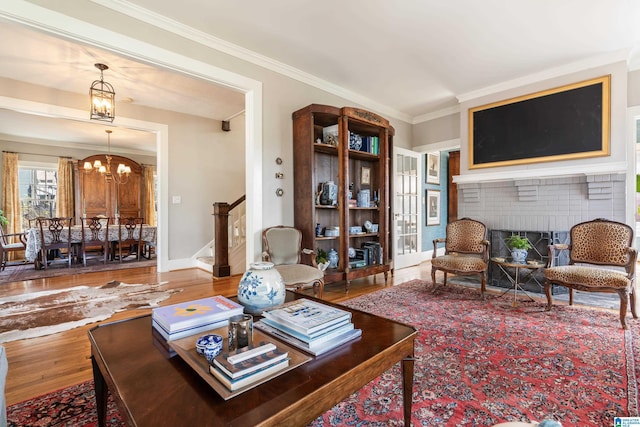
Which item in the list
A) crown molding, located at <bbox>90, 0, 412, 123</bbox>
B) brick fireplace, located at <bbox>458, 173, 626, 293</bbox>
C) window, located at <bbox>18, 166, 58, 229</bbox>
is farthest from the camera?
window, located at <bbox>18, 166, 58, 229</bbox>

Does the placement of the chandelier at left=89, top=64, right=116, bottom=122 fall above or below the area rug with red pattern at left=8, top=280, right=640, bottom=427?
above

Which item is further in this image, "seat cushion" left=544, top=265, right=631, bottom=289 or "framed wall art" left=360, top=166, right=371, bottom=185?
"framed wall art" left=360, top=166, right=371, bottom=185

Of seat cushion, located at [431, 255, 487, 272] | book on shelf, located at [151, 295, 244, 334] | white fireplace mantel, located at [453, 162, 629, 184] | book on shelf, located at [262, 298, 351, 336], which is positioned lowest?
seat cushion, located at [431, 255, 487, 272]

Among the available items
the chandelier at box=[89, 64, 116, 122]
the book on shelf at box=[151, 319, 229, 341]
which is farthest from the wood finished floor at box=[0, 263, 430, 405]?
the chandelier at box=[89, 64, 116, 122]

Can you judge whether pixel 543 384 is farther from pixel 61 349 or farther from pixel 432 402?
pixel 61 349

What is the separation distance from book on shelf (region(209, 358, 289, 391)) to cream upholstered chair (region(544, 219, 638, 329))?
2998 millimetres

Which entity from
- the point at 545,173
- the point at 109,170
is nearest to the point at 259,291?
the point at 545,173

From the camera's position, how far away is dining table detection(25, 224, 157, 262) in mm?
4965

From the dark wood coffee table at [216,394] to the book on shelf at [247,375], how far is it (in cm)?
3

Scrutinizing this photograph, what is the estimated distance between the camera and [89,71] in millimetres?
3645

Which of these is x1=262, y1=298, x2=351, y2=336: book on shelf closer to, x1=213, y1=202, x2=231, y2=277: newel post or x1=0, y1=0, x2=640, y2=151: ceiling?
x1=0, y1=0, x2=640, y2=151: ceiling

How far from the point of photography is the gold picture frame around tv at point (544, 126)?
3.36m

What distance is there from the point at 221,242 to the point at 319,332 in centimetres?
375

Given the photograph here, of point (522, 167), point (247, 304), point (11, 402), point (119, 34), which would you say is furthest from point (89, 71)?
point (522, 167)
